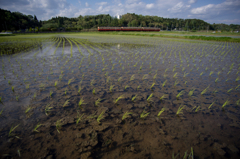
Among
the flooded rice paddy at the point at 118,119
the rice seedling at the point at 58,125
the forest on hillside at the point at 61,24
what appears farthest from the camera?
the forest on hillside at the point at 61,24

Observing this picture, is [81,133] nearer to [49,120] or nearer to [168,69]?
[49,120]

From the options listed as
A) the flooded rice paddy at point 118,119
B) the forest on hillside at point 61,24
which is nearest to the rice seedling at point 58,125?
the flooded rice paddy at point 118,119

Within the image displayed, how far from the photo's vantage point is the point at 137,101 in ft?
12.8

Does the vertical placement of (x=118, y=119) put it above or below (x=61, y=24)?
below

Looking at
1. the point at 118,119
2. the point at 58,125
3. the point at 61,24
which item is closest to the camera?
the point at 58,125

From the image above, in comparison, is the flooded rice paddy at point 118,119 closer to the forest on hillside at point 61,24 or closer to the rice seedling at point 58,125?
the rice seedling at point 58,125

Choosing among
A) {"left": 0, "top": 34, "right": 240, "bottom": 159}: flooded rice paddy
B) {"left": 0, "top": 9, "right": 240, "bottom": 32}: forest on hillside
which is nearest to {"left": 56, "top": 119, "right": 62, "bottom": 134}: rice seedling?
{"left": 0, "top": 34, "right": 240, "bottom": 159}: flooded rice paddy

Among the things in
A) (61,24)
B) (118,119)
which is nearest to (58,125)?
(118,119)

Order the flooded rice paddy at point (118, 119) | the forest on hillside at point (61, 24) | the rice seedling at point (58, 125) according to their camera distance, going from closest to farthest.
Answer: the flooded rice paddy at point (118, 119) → the rice seedling at point (58, 125) → the forest on hillside at point (61, 24)

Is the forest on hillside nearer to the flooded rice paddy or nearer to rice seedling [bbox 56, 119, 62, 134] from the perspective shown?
the flooded rice paddy

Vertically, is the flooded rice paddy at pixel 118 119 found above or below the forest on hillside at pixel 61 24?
below

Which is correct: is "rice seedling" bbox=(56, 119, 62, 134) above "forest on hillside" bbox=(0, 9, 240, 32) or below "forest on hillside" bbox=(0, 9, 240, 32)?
below

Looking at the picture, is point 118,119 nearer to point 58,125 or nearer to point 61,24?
point 58,125

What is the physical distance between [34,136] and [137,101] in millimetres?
2870
